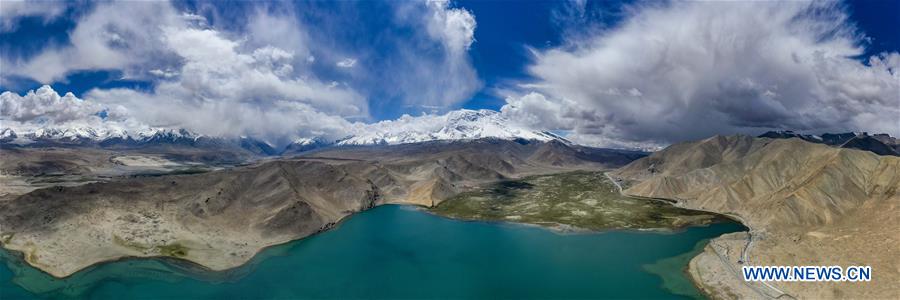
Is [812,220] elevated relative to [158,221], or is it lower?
elevated

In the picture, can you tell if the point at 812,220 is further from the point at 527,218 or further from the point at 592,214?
the point at 527,218

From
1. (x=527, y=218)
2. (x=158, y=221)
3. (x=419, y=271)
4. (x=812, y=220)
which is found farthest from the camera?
(x=527, y=218)

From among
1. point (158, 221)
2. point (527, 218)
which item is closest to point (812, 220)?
point (527, 218)

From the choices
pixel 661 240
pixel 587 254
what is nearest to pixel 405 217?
pixel 587 254

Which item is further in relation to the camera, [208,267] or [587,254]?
[587,254]

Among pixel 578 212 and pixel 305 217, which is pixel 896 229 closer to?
pixel 578 212
